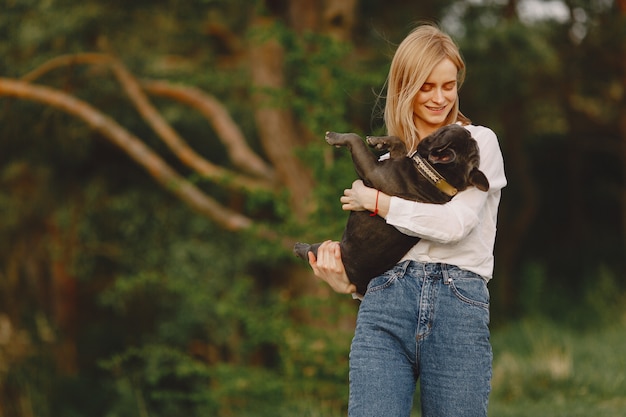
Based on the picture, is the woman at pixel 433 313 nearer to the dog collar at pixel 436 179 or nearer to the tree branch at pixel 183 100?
the dog collar at pixel 436 179

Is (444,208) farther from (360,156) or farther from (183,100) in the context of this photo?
(183,100)

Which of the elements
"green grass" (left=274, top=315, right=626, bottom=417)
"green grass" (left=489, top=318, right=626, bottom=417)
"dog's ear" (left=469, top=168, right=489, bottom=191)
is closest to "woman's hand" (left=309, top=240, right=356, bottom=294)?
"dog's ear" (left=469, top=168, right=489, bottom=191)

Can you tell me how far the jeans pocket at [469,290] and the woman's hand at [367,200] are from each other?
30 cm

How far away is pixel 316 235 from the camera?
5621 mm

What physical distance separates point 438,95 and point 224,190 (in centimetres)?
763

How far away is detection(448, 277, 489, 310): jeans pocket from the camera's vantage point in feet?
7.70

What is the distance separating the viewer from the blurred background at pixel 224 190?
5.91 m

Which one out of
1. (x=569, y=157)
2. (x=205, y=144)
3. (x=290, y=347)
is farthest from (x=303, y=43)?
(x=569, y=157)

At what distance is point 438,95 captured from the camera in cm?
253

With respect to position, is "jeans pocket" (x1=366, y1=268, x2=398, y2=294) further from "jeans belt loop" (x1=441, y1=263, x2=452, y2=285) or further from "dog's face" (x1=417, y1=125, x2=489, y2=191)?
"dog's face" (x1=417, y1=125, x2=489, y2=191)

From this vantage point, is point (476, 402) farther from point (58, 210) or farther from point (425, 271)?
point (58, 210)

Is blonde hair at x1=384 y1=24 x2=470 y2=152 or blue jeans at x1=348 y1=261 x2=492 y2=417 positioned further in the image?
blonde hair at x1=384 y1=24 x2=470 y2=152

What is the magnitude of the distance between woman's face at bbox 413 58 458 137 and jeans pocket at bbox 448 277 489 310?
1.80 feet

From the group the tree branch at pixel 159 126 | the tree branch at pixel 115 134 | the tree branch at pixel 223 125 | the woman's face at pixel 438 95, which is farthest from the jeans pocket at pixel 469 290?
the tree branch at pixel 223 125
